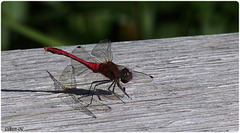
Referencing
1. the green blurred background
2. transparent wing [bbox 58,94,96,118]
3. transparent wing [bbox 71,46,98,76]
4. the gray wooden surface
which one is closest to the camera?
the gray wooden surface

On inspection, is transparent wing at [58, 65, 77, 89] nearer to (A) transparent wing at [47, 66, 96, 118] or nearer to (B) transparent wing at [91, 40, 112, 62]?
(A) transparent wing at [47, 66, 96, 118]

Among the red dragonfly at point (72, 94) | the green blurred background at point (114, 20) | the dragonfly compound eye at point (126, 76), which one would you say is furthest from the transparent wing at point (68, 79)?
the green blurred background at point (114, 20)

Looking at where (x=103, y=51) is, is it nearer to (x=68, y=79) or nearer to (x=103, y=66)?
(x=103, y=66)

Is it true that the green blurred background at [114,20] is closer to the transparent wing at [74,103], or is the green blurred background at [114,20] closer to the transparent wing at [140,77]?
the transparent wing at [140,77]

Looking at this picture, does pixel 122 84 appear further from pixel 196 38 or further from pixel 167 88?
pixel 196 38

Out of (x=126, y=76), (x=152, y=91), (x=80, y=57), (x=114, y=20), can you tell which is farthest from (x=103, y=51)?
(x=114, y=20)

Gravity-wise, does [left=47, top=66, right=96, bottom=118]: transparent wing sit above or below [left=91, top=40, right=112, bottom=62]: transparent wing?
below

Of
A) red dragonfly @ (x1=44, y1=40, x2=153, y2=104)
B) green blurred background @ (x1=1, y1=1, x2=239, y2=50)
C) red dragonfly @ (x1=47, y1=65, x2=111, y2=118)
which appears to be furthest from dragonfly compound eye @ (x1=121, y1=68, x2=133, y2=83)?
green blurred background @ (x1=1, y1=1, x2=239, y2=50)
